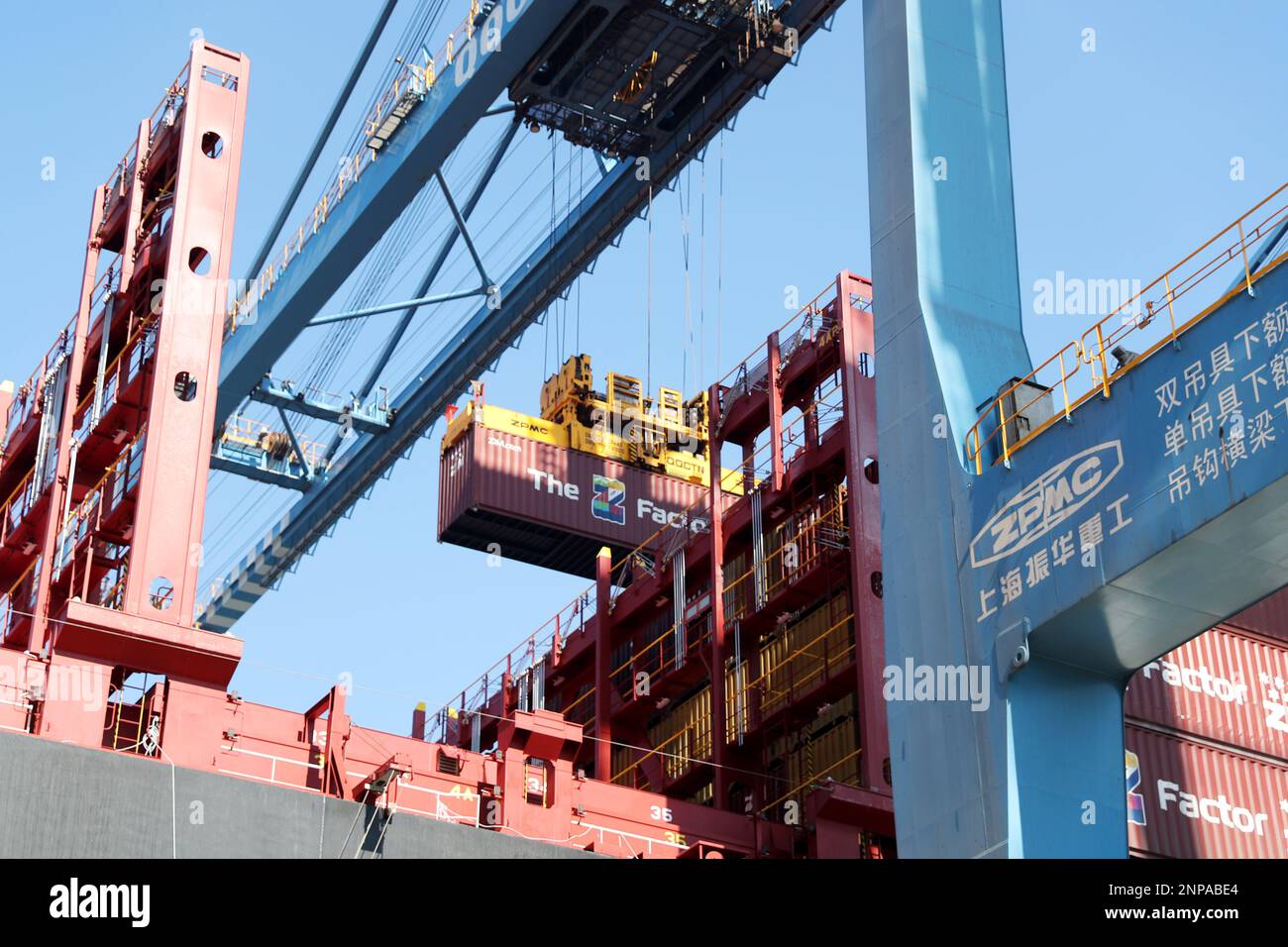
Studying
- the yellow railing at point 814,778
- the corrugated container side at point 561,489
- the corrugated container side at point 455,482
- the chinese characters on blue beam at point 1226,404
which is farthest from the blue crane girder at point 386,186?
the chinese characters on blue beam at point 1226,404

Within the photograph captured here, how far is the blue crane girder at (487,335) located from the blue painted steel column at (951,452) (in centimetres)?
425

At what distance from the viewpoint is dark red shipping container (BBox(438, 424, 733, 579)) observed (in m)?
42.5

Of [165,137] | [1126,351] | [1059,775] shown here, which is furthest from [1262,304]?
[165,137]

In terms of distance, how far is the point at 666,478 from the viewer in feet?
150

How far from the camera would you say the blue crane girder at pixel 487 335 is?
115 ft

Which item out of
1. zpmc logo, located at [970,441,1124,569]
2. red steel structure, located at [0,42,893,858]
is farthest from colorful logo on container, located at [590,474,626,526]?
zpmc logo, located at [970,441,1124,569]

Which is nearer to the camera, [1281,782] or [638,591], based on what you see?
[1281,782]

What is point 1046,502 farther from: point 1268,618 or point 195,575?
point 195,575

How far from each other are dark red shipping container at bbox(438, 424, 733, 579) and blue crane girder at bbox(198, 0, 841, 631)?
1538 mm

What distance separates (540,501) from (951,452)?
58.1 ft

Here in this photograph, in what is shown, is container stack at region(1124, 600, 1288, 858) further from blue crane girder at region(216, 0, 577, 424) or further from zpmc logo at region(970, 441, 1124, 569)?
blue crane girder at region(216, 0, 577, 424)
